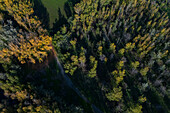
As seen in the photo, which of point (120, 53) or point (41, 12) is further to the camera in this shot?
point (41, 12)

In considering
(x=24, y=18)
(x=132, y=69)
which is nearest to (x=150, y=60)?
(x=132, y=69)

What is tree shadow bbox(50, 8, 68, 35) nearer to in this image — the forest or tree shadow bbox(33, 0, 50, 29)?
the forest

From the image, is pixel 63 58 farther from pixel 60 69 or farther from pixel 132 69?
pixel 132 69

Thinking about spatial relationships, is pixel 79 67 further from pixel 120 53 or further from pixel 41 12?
pixel 41 12

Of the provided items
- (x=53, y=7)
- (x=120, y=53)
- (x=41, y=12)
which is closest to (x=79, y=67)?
(x=120, y=53)

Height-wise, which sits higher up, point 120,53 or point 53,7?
point 53,7
